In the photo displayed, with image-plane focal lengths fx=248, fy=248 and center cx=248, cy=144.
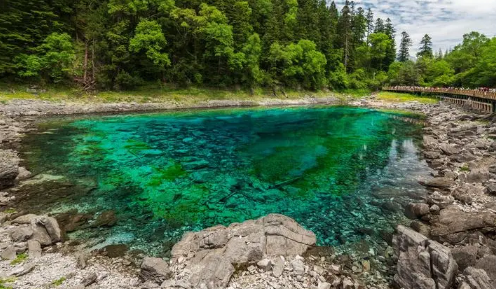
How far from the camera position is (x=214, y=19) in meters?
51.5

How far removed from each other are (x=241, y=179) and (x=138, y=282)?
852 cm

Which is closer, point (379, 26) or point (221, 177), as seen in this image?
point (221, 177)

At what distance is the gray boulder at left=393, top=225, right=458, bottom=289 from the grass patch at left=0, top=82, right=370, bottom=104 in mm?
42981

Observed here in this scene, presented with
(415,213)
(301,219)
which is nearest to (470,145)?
(415,213)

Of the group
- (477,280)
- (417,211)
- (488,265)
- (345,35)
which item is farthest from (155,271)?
(345,35)

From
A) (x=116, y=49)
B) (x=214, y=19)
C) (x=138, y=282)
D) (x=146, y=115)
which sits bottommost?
(x=138, y=282)

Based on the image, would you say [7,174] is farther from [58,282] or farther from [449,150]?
[449,150]

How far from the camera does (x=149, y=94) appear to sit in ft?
151

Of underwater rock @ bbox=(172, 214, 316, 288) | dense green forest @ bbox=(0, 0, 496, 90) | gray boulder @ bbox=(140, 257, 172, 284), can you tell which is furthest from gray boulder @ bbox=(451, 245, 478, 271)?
dense green forest @ bbox=(0, 0, 496, 90)

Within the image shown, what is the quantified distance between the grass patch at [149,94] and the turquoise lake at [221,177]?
12.8 metres

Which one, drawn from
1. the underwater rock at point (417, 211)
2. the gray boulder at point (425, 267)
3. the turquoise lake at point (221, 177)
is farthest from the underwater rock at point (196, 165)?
the gray boulder at point (425, 267)

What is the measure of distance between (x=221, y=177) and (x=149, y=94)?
122 ft

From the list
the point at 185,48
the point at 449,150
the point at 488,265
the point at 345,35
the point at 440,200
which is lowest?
the point at 440,200

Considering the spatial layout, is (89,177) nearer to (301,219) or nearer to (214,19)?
(301,219)
